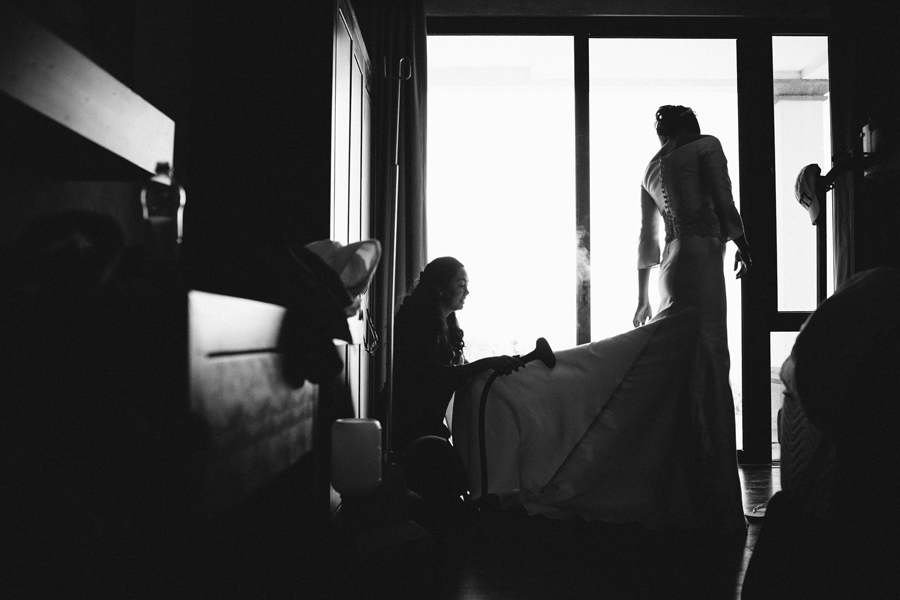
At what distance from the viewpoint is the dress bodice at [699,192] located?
7.89 ft

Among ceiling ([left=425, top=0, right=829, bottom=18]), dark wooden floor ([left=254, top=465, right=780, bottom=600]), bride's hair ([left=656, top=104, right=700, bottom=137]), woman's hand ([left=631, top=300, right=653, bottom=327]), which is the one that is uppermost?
ceiling ([left=425, top=0, right=829, bottom=18])

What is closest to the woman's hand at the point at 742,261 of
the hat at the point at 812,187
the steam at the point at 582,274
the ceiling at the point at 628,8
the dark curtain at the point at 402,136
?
the hat at the point at 812,187

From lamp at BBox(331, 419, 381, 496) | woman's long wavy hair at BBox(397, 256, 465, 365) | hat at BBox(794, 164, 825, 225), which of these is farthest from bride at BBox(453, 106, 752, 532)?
lamp at BBox(331, 419, 381, 496)

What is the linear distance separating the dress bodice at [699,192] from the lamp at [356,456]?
4.50ft

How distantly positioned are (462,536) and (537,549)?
0.82 feet

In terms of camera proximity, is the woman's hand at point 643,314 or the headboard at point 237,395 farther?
the woman's hand at point 643,314

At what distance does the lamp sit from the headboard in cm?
46

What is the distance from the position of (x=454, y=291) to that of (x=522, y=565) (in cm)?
111

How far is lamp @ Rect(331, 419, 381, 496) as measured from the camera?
188cm

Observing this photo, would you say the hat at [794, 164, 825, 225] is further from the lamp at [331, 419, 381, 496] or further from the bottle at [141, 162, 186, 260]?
the bottle at [141, 162, 186, 260]

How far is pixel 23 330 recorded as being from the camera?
816 millimetres

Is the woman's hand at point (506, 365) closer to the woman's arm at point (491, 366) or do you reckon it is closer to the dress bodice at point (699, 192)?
the woman's arm at point (491, 366)

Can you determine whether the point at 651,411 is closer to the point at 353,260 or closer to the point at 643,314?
the point at 643,314

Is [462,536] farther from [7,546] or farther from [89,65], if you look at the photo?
[89,65]
